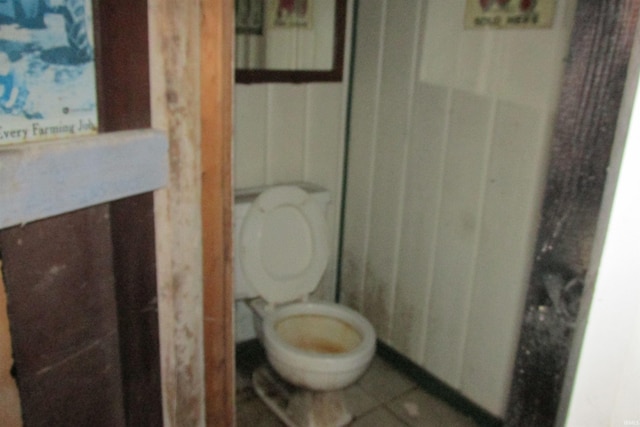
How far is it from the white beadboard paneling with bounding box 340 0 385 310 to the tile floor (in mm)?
397

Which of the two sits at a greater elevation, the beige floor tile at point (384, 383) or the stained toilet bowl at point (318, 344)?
the stained toilet bowl at point (318, 344)

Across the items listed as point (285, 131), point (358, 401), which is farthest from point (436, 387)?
point (285, 131)

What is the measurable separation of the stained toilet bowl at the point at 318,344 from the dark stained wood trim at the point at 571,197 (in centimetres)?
116

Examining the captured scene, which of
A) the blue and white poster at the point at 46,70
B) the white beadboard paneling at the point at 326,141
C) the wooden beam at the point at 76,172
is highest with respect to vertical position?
the blue and white poster at the point at 46,70

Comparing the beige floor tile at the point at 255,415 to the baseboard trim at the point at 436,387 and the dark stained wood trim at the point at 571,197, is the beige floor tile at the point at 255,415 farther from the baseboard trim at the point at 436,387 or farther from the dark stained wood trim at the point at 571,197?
the dark stained wood trim at the point at 571,197

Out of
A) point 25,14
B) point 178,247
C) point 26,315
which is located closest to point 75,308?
point 26,315

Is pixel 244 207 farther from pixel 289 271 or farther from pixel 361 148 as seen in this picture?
pixel 361 148

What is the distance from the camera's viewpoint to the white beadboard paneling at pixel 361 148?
2166 mm

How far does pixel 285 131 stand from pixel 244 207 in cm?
42

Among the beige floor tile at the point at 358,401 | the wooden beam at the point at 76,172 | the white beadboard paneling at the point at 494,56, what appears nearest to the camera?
the wooden beam at the point at 76,172

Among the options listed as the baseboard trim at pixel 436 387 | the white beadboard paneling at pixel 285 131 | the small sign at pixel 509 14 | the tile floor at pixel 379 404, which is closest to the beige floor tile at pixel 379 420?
the tile floor at pixel 379 404

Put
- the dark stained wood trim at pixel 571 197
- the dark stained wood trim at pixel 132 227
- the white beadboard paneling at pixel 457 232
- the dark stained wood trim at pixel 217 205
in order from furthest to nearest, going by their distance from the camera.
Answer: the white beadboard paneling at pixel 457 232, the dark stained wood trim at pixel 217 205, the dark stained wood trim at pixel 132 227, the dark stained wood trim at pixel 571 197

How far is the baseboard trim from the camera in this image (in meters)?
1.97

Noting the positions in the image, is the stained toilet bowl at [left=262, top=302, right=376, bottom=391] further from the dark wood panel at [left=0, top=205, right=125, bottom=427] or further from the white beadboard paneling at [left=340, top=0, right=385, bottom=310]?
the dark wood panel at [left=0, top=205, right=125, bottom=427]
